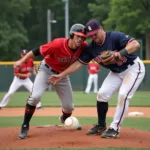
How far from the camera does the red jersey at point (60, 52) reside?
26.0 feet

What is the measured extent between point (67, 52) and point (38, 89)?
809 mm

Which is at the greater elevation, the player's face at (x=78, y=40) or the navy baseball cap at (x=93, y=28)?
the navy baseball cap at (x=93, y=28)

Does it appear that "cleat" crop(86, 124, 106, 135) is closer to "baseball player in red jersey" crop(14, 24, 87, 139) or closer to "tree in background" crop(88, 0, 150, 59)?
"baseball player in red jersey" crop(14, 24, 87, 139)

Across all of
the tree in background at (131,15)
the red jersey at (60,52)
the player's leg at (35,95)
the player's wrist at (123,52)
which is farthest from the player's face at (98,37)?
the tree in background at (131,15)

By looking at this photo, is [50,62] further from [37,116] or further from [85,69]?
[85,69]

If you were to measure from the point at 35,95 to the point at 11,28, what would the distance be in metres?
38.1

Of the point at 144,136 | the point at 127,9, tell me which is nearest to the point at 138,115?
the point at 144,136

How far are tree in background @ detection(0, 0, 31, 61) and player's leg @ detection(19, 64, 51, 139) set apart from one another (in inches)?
1367

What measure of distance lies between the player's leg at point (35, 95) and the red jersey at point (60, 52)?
25 cm

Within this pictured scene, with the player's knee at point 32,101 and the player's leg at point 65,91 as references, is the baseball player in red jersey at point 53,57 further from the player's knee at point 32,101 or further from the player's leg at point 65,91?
the player's leg at point 65,91

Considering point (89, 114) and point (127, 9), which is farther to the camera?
point (127, 9)

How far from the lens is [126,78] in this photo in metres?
7.76

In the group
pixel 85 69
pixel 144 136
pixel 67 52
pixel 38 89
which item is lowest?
pixel 85 69

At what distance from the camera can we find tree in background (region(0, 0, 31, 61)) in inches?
1698
